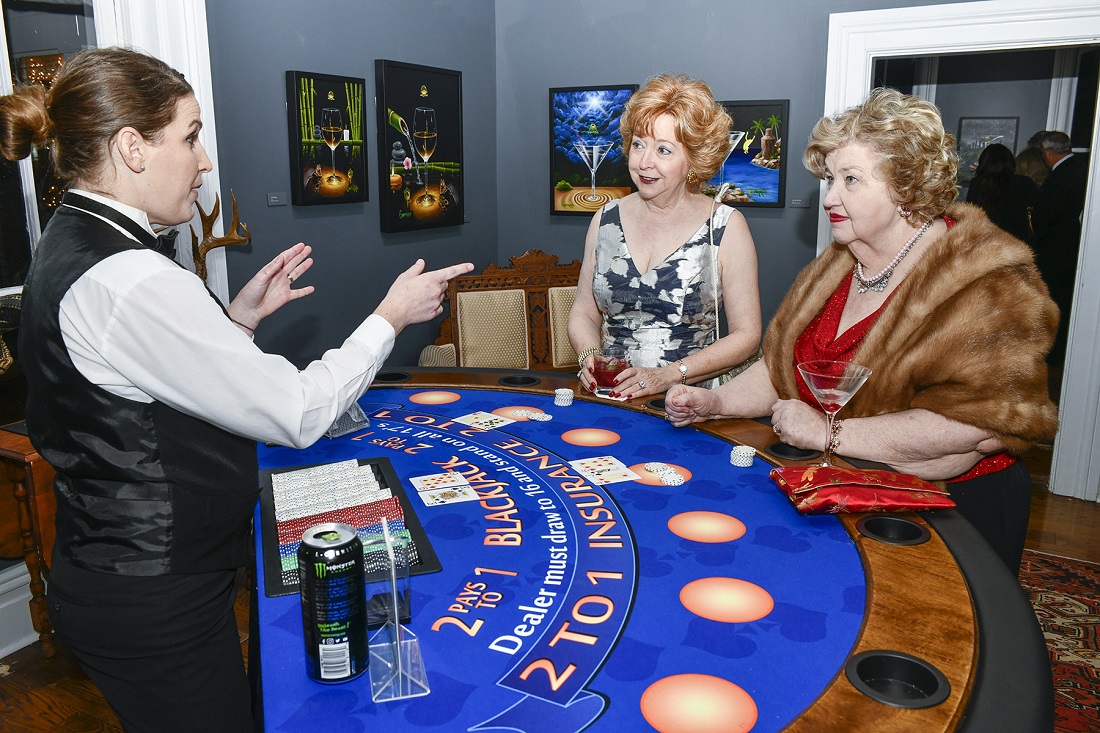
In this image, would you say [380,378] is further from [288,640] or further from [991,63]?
[991,63]

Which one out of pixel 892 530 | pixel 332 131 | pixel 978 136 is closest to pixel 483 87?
pixel 332 131

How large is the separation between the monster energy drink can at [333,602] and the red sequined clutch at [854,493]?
912 millimetres

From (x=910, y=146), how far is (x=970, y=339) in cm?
48

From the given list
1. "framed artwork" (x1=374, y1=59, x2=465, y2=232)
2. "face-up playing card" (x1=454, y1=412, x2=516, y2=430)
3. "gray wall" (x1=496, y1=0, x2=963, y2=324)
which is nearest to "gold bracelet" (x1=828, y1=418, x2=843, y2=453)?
"face-up playing card" (x1=454, y1=412, x2=516, y2=430)

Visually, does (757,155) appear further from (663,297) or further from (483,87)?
(663,297)

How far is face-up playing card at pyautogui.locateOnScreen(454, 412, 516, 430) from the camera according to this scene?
7.25ft

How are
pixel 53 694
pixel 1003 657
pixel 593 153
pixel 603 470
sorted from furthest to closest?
pixel 593 153 < pixel 53 694 < pixel 603 470 < pixel 1003 657

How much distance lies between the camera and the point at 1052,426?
1835 millimetres

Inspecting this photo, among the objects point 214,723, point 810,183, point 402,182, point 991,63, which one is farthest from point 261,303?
point 991,63

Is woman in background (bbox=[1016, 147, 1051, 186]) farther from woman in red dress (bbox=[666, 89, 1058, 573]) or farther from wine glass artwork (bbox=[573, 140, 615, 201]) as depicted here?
woman in red dress (bbox=[666, 89, 1058, 573])

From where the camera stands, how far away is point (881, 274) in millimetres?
2105

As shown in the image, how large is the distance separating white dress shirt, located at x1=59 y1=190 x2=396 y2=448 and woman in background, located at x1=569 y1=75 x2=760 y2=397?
1396mm

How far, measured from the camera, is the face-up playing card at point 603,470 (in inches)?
71.9

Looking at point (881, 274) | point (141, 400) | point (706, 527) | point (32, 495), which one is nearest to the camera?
point (141, 400)
